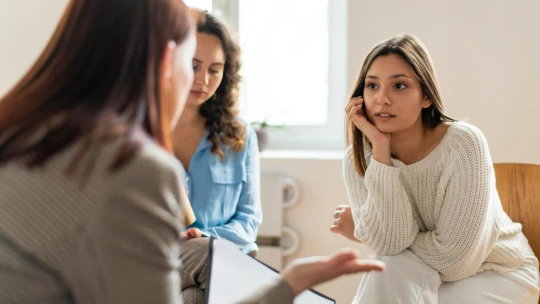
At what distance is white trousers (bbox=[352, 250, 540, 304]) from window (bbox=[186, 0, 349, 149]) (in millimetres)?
1086

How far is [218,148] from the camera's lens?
1.67 meters

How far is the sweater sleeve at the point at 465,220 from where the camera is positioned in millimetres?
1303

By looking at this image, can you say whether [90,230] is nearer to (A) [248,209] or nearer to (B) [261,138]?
(A) [248,209]

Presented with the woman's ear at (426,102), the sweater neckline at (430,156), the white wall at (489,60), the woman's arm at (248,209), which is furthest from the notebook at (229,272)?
the white wall at (489,60)

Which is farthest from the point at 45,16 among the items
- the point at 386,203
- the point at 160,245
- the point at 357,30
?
the point at 160,245

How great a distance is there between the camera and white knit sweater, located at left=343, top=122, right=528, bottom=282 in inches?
51.6

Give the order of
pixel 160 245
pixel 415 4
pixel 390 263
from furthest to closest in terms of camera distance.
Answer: pixel 415 4
pixel 390 263
pixel 160 245

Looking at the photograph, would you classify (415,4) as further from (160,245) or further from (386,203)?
(160,245)

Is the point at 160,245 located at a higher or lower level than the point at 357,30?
lower

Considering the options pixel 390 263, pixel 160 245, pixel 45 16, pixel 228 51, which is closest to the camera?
pixel 160 245

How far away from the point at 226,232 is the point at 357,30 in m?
0.89

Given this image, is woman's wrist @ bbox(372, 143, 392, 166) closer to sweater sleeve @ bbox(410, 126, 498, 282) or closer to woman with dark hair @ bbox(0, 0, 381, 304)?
sweater sleeve @ bbox(410, 126, 498, 282)

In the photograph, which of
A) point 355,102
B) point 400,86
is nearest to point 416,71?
point 400,86

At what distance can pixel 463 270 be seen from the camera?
1.32 metres
